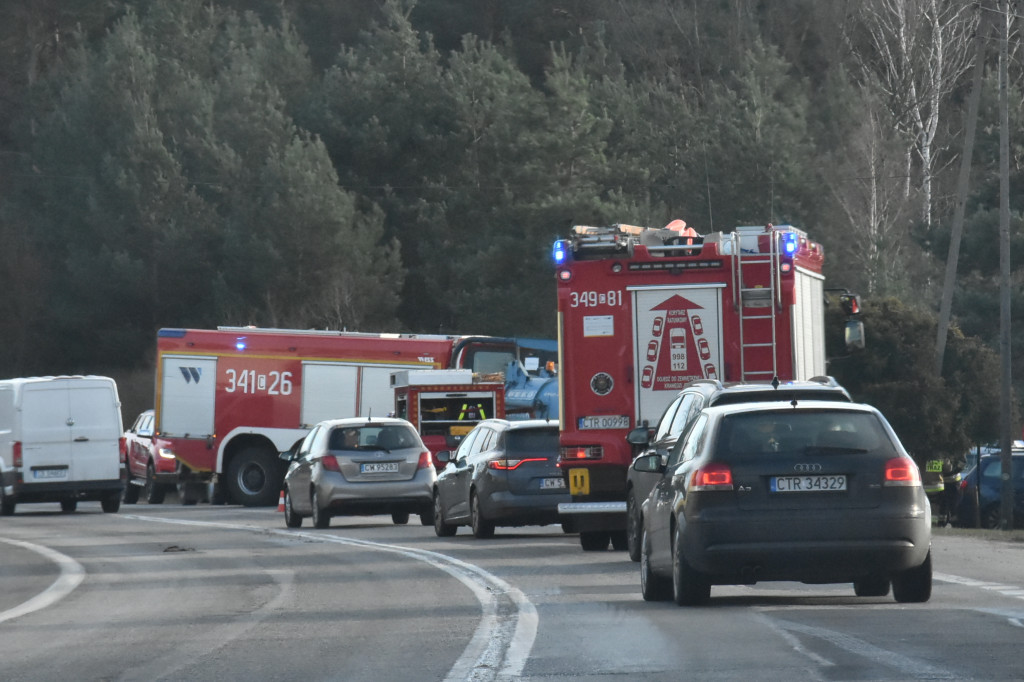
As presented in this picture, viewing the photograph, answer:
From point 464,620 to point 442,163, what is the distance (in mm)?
49249

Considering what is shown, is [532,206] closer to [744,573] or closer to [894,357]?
[894,357]

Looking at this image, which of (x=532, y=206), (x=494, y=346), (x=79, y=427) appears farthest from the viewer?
(x=532, y=206)

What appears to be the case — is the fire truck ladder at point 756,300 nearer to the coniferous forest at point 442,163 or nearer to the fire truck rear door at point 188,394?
the fire truck rear door at point 188,394

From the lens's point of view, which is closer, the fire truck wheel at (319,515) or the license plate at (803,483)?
the license plate at (803,483)

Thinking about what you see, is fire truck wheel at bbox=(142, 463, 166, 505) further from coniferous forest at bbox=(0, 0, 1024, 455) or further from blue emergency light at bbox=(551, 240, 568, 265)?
blue emergency light at bbox=(551, 240, 568, 265)

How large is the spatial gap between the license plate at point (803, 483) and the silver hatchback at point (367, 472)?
13.8 meters

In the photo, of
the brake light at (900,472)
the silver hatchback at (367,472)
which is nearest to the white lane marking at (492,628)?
the brake light at (900,472)

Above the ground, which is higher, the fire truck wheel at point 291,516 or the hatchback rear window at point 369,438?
the hatchback rear window at point 369,438

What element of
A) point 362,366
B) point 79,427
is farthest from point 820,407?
point 362,366

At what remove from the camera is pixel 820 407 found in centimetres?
1235

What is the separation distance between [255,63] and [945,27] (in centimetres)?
2363

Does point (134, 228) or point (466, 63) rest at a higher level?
point (466, 63)

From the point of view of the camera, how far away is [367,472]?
1001 inches

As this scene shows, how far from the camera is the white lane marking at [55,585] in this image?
14349mm
